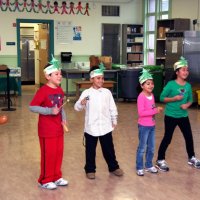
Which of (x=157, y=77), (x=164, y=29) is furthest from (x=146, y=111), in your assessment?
(x=164, y=29)

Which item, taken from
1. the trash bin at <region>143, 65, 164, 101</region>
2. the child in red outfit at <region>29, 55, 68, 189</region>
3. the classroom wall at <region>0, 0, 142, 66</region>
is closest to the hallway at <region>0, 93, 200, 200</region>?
the child in red outfit at <region>29, 55, 68, 189</region>

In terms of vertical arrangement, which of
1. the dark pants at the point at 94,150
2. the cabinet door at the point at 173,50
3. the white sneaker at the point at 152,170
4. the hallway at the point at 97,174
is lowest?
the hallway at the point at 97,174

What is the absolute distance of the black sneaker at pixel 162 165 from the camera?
177 inches

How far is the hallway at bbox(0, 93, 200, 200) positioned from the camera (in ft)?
12.5

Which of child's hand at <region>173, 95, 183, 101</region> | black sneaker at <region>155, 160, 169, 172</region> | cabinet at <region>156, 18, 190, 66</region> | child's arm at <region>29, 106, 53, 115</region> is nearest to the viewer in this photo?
child's arm at <region>29, 106, 53, 115</region>

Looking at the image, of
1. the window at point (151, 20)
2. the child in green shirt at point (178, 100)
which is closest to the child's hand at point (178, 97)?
the child in green shirt at point (178, 100)

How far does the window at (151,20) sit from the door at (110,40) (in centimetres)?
94

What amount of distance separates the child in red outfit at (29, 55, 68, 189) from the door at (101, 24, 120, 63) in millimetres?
8295

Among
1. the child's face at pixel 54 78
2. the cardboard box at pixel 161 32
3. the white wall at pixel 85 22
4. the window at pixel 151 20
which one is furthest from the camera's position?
the window at pixel 151 20

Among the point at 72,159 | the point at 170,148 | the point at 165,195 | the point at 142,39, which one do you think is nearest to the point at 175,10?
the point at 142,39

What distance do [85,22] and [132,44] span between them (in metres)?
1.65

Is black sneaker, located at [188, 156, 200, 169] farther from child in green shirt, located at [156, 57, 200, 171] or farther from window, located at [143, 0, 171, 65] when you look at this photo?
window, located at [143, 0, 171, 65]

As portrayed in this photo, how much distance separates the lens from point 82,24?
11734 mm

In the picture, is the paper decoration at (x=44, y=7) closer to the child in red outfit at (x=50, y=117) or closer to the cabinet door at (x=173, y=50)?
the cabinet door at (x=173, y=50)
